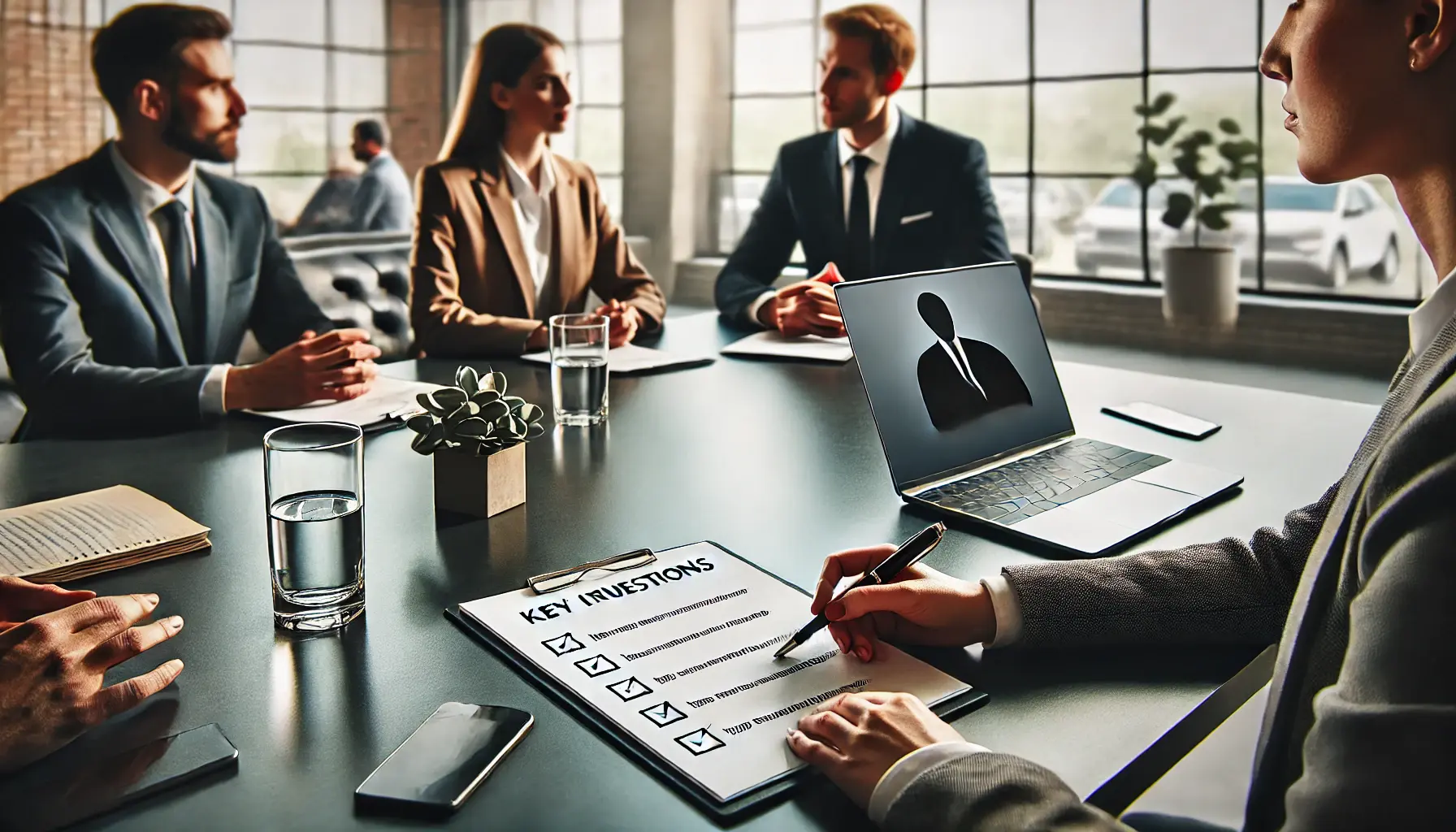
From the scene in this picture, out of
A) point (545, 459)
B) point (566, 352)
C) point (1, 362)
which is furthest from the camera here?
point (1, 362)

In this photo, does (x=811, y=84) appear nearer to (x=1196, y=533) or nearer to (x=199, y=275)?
(x=199, y=275)

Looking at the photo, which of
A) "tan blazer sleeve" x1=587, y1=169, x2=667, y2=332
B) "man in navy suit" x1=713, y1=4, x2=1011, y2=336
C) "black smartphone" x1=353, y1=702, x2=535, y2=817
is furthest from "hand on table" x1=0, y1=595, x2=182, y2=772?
"man in navy suit" x1=713, y1=4, x2=1011, y2=336

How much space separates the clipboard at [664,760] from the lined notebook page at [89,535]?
364mm

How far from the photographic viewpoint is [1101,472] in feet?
4.29

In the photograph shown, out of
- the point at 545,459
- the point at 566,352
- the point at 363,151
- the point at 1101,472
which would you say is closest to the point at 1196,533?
the point at 1101,472

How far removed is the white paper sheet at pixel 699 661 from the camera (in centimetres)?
71

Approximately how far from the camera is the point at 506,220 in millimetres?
2830

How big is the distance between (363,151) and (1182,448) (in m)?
6.11

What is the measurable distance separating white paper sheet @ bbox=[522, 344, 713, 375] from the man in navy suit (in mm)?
914

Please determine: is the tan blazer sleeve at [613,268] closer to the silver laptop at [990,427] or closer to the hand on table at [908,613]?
the silver laptop at [990,427]

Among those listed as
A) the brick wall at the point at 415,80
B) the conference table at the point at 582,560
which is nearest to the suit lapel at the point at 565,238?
the conference table at the point at 582,560

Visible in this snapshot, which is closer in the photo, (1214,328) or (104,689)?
(104,689)

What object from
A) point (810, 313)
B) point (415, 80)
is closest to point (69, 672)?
point (810, 313)

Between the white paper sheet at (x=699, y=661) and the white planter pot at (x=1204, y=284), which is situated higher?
the white planter pot at (x=1204, y=284)
